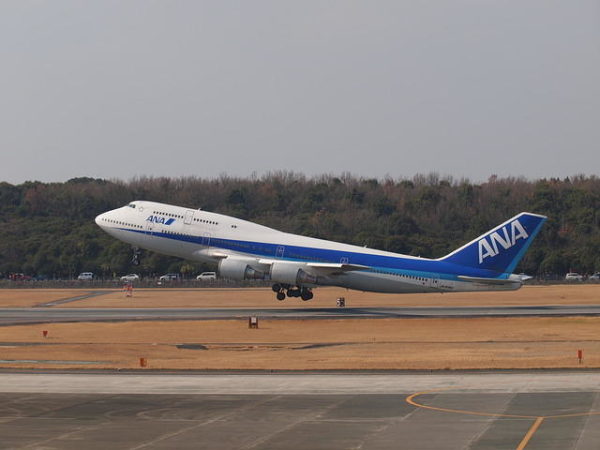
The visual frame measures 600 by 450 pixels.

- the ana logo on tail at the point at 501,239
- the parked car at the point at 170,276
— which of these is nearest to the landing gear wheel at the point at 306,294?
the ana logo on tail at the point at 501,239

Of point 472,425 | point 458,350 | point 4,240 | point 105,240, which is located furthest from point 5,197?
point 472,425

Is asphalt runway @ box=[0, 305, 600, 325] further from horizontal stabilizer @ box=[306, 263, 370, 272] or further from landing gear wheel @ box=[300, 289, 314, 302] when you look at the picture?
landing gear wheel @ box=[300, 289, 314, 302]

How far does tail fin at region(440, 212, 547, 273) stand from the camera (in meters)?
72.1

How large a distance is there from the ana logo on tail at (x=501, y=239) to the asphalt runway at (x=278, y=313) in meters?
4.43

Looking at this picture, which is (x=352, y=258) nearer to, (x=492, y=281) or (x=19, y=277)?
Result: (x=492, y=281)

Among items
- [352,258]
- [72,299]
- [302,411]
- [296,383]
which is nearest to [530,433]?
[302,411]

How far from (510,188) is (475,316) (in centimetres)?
13016

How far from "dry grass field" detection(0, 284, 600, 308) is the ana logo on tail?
7163 mm

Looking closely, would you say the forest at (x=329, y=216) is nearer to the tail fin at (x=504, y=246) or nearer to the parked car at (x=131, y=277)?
the parked car at (x=131, y=277)

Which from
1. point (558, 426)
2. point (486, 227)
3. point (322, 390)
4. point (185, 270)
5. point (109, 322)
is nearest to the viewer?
point (558, 426)

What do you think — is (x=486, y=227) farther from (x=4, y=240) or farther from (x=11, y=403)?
(x=11, y=403)

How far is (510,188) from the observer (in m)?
190

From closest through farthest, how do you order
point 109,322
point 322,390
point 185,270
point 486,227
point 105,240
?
point 322,390 → point 109,322 → point 185,270 → point 105,240 → point 486,227

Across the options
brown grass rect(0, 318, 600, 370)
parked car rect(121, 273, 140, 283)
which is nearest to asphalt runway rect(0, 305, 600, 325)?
brown grass rect(0, 318, 600, 370)
